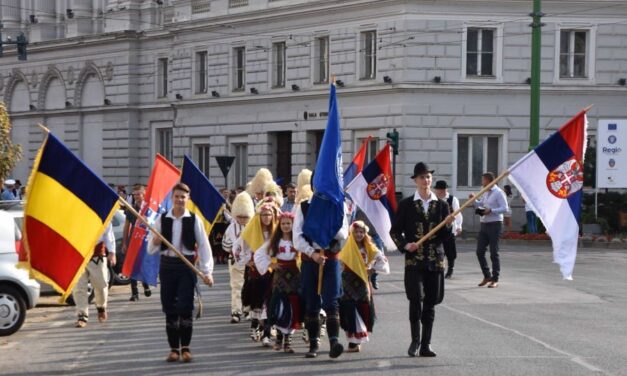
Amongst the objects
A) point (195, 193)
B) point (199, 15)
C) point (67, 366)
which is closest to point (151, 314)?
point (195, 193)

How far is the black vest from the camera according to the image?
13.0 metres

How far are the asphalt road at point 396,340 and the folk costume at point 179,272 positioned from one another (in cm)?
37

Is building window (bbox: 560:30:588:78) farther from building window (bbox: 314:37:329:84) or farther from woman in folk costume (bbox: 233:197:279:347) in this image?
woman in folk costume (bbox: 233:197:279:347)

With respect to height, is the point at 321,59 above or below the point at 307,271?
above

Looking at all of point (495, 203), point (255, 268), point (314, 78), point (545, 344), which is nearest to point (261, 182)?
point (255, 268)

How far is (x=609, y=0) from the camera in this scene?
42.1 meters

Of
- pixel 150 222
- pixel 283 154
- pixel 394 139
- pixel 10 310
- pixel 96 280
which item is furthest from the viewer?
pixel 283 154

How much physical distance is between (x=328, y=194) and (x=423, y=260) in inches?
46.8

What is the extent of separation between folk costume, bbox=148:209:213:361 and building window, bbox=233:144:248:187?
36853 millimetres

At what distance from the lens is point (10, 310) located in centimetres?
1556

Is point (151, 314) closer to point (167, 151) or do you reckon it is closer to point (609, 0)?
point (609, 0)

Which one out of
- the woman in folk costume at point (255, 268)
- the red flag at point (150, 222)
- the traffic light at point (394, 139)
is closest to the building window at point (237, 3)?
the traffic light at point (394, 139)

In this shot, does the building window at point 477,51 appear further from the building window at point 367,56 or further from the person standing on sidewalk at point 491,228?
Answer: the person standing on sidewalk at point 491,228

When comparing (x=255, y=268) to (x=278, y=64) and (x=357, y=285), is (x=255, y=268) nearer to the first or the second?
(x=357, y=285)
